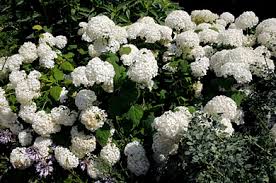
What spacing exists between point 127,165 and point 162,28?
104cm

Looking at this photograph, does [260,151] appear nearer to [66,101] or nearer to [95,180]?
[95,180]

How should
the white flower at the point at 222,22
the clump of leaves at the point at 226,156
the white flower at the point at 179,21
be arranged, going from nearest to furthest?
the clump of leaves at the point at 226,156, the white flower at the point at 179,21, the white flower at the point at 222,22

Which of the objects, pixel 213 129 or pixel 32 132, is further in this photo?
pixel 32 132

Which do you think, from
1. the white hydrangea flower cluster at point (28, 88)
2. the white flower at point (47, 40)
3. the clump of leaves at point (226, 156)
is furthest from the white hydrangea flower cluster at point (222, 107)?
the white flower at point (47, 40)

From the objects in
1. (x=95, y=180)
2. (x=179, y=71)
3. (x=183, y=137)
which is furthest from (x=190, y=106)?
(x=95, y=180)

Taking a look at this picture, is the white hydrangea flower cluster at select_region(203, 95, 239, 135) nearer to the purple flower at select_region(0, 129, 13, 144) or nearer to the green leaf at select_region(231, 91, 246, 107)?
the green leaf at select_region(231, 91, 246, 107)

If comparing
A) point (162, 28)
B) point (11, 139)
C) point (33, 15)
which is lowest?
point (11, 139)

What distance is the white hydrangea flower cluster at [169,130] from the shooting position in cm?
321

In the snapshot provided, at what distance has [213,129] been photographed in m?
3.11

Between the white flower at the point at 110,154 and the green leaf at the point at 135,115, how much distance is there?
0.19m

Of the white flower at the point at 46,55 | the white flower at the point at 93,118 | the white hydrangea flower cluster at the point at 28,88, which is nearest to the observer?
the white flower at the point at 93,118

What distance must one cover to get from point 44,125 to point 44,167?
26 centimetres

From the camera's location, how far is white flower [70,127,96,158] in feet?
11.8

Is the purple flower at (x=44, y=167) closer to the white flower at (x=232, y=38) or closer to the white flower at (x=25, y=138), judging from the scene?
the white flower at (x=25, y=138)
